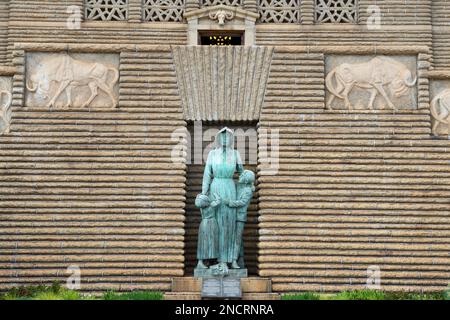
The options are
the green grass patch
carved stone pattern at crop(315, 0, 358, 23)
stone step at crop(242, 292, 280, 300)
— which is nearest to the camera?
the green grass patch

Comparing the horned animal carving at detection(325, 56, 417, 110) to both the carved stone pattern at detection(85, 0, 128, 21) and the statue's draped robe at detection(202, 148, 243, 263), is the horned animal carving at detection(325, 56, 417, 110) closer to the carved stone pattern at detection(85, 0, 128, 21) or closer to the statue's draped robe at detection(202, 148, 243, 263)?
the statue's draped robe at detection(202, 148, 243, 263)

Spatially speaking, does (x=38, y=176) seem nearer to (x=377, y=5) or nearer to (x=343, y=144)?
(x=343, y=144)

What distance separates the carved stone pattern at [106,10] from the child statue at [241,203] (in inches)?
199

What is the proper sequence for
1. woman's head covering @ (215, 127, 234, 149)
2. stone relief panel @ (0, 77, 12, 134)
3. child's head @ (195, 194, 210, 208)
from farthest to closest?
stone relief panel @ (0, 77, 12, 134), woman's head covering @ (215, 127, 234, 149), child's head @ (195, 194, 210, 208)

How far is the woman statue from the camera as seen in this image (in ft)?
41.1

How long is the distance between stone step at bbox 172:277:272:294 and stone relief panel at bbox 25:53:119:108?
345cm

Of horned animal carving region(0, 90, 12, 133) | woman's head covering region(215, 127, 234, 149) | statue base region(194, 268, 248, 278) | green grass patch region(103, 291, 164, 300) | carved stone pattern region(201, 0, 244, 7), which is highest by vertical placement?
carved stone pattern region(201, 0, 244, 7)

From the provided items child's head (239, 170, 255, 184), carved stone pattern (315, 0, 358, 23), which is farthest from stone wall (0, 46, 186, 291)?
carved stone pattern (315, 0, 358, 23)

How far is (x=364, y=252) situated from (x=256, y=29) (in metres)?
5.38

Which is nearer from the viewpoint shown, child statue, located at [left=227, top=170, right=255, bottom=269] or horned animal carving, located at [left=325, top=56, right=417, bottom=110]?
child statue, located at [left=227, top=170, right=255, bottom=269]

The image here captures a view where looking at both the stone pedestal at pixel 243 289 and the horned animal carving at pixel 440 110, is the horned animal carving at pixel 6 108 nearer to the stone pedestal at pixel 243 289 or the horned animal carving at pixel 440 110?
the stone pedestal at pixel 243 289

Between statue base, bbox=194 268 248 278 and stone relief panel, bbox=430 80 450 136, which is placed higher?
Result: stone relief panel, bbox=430 80 450 136

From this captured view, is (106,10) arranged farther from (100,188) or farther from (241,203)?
(241,203)

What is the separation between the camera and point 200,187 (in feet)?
45.9
